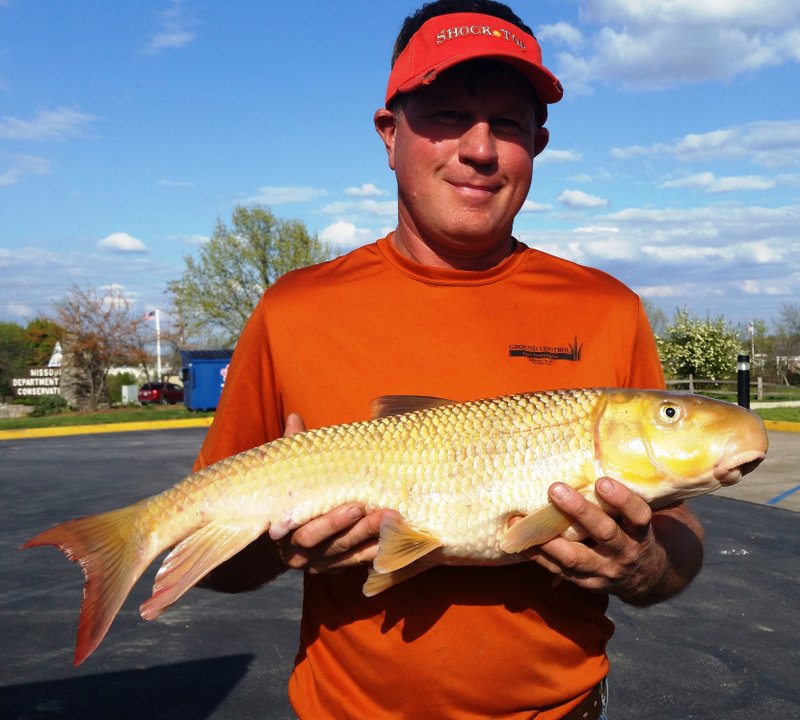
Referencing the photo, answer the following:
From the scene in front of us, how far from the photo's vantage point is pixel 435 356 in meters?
2.44

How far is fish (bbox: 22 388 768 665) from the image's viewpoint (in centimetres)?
221

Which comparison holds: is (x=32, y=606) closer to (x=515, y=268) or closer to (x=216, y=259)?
(x=515, y=268)

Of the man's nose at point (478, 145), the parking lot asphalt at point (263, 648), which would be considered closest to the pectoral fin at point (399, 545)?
the man's nose at point (478, 145)

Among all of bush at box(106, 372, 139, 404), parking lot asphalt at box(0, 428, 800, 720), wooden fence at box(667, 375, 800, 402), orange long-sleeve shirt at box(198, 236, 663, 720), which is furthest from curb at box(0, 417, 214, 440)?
bush at box(106, 372, 139, 404)

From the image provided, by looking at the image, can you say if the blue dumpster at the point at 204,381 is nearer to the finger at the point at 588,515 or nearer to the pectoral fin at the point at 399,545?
the pectoral fin at the point at 399,545

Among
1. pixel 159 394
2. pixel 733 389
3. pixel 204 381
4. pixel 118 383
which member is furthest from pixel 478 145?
pixel 118 383

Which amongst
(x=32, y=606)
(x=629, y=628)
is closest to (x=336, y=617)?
(x=629, y=628)

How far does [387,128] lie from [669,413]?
1316 mm

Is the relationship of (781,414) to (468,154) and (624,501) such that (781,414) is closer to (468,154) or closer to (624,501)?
(468,154)

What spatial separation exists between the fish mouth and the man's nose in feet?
3.60

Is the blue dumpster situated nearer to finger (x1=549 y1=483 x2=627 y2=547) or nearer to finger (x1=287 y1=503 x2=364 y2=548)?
finger (x1=287 y1=503 x2=364 y2=548)

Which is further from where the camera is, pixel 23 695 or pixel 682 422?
pixel 23 695

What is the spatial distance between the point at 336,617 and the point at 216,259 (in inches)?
1840

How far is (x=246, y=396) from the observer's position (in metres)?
2.54
